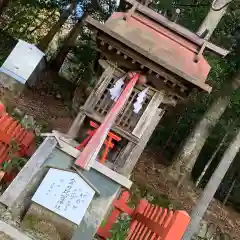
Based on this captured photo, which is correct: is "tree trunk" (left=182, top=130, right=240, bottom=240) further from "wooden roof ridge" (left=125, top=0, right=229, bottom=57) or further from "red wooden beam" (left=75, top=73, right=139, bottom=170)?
"red wooden beam" (left=75, top=73, right=139, bottom=170)

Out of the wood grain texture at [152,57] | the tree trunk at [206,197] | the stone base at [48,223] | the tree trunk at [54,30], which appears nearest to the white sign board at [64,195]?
the stone base at [48,223]

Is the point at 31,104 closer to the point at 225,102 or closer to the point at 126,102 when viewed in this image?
the point at 225,102

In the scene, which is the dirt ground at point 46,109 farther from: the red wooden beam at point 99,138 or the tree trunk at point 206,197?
the red wooden beam at point 99,138

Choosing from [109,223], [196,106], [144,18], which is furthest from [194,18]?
[109,223]

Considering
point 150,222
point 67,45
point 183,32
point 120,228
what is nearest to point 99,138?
point 120,228

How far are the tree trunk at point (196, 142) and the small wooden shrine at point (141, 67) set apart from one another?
15.9 ft

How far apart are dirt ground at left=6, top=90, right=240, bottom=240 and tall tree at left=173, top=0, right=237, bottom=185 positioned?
0.45 metres

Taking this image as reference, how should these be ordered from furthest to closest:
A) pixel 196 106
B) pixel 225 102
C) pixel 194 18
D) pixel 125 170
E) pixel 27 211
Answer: pixel 196 106 → pixel 194 18 → pixel 225 102 → pixel 125 170 → pixel 27 211

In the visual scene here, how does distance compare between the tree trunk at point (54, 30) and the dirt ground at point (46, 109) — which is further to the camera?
the tree trunk at point (54, 30)

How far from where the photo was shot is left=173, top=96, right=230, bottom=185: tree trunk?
13.6m

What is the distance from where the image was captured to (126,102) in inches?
344

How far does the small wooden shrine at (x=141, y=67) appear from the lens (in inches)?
331

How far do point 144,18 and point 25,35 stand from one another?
12353 millimetres

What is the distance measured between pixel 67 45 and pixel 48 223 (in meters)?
10.7
